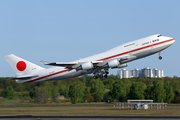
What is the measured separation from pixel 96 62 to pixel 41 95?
4358 centimetres

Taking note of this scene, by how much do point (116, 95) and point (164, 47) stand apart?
69.2m

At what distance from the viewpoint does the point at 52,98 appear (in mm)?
101562

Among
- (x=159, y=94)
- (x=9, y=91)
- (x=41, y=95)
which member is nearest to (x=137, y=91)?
(x=159, y=94)

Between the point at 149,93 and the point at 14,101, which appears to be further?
the point at 149,93

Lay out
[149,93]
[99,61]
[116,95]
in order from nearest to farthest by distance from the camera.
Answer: [99,61]
[149,93]
[116,95]

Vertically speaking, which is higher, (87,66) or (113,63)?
(113,63)

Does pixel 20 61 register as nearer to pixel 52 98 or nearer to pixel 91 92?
pixel 52 98

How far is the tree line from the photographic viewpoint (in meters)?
88.8

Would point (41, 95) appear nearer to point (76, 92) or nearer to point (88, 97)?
point (76, 92)

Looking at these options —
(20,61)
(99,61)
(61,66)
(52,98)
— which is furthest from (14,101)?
(99,61)

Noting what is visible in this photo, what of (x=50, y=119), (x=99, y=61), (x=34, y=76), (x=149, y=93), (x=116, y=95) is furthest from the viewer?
(x=116, y=95)

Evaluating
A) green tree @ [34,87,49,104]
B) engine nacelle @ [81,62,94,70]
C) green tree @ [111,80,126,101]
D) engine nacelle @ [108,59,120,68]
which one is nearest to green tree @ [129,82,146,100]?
green tree @ [111,80,126,101]

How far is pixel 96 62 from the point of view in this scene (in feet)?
180

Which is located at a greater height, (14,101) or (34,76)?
(34,76)
